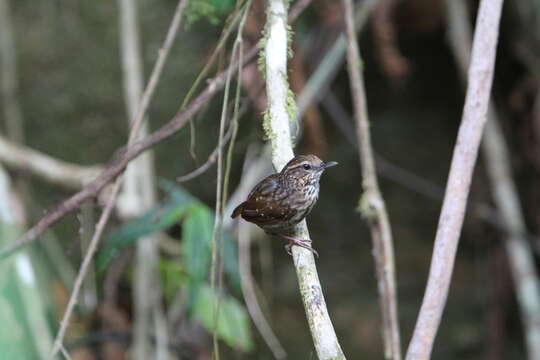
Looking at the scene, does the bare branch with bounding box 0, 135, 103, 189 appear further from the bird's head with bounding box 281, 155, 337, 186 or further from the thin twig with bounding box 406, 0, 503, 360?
the thin twig with bounding box 406, 0, 503, 360

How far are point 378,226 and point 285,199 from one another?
0.56 metres

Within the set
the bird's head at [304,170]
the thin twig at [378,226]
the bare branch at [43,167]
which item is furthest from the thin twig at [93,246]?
the bare branch at [43,167]

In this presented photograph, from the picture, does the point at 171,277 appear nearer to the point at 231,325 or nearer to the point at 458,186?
the point at 231,325

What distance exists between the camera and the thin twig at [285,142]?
1467 millimetres

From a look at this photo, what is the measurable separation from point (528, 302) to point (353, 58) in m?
2.03

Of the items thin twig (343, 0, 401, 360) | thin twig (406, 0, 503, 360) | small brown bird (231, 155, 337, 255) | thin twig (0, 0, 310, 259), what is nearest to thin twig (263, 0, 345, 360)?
small brown bird (231, 155, 337, 255)

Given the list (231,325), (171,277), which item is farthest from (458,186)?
(231,325)

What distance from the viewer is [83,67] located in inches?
175

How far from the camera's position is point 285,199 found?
7.08ft

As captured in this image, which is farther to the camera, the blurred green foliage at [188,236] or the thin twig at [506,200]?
the thin twig at [506,200]

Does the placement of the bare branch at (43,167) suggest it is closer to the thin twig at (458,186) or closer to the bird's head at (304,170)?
the bird's head at (304,170)

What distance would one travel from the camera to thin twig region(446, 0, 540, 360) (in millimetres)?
3959

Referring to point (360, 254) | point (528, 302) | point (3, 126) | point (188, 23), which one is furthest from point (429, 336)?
point (3, 126)

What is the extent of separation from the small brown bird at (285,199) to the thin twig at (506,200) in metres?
2.11
